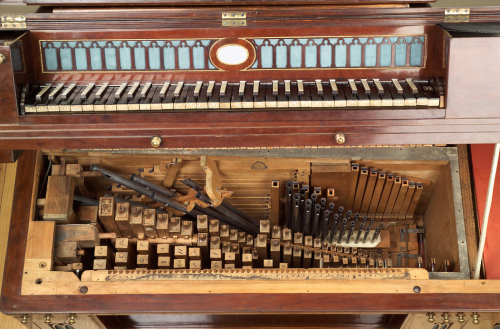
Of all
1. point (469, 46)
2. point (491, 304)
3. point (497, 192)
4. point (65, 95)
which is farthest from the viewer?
point (497, 192)

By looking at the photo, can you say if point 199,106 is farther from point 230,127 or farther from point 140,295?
point 140,295

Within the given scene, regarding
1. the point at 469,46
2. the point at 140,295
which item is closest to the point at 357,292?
the point at 140,295

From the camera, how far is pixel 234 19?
3.65 meters

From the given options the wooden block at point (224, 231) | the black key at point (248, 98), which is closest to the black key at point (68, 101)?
the black key at point (248, 98)

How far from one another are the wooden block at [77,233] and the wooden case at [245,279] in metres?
0.08

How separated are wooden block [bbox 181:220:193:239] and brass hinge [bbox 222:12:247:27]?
1.39m

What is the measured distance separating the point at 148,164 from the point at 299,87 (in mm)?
1382

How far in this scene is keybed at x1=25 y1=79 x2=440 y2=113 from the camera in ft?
11.5

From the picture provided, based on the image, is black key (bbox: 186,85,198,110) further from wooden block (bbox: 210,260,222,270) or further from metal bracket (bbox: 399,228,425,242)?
metal bracket (bbox: 399,228,425,242)

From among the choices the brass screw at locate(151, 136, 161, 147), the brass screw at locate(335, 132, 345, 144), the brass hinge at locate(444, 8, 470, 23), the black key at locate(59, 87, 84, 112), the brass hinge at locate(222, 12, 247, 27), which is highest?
the brass hinge at locate(444, 8, 470, 23)

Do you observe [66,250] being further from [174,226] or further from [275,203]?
[275,203]

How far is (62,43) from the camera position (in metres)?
3.74

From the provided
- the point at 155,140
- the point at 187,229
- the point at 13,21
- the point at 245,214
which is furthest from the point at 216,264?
the point at 13,21

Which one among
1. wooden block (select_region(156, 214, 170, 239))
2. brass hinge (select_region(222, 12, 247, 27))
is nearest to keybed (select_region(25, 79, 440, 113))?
brass hinge (select_region(222, 12, 247, 27))
